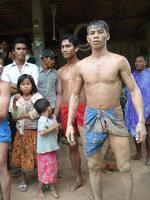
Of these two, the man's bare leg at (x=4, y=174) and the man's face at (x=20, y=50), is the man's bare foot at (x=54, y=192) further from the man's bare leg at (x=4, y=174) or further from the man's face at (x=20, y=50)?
the man's face at (x=20, y=50)

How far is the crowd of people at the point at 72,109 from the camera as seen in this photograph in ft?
10.4

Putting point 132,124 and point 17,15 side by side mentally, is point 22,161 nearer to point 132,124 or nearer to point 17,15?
point 132,124

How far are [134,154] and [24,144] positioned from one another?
81.3 inches

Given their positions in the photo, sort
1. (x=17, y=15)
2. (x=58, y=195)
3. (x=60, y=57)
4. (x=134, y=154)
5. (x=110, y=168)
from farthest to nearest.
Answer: (x=60, y=57) < (x=17, y=15) < (x=134, y=154) < (x=110, y=168) < (x=58, y=195)

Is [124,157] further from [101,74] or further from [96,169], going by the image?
[101,74]

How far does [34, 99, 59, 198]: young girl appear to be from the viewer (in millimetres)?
3879

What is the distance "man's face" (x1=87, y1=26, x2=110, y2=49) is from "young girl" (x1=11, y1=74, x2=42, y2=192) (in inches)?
43.1

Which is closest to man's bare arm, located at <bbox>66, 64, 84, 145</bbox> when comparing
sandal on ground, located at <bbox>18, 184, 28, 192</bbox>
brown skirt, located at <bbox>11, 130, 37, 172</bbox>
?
brown skirt, located at <bbox>11, 130, 37, 172</bbox>

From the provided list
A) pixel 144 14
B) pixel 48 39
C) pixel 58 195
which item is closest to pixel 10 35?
pixel 48 39

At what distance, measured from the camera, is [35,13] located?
261 inches

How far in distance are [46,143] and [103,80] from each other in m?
1.16

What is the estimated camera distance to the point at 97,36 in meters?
3.16

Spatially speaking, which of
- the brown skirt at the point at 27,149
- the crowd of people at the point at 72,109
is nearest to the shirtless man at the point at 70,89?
the crowd of people at the point at 72,109

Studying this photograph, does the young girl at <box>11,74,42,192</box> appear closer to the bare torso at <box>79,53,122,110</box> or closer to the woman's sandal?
the woman's sandal
